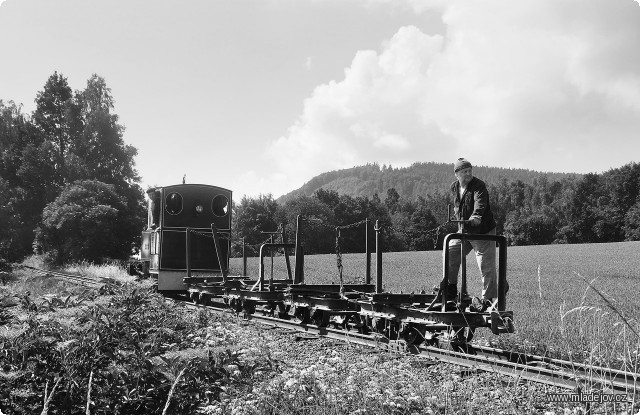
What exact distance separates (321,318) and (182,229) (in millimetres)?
7520

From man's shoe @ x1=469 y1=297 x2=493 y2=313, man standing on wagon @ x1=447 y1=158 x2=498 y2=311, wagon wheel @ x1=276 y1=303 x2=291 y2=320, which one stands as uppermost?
man standing on wagon @ x1=447 y1=158 x2=498 y2=311

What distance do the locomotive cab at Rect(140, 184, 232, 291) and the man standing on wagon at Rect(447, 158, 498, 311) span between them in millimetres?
8752

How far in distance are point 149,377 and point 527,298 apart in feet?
49.5

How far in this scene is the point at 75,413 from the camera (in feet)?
14.2

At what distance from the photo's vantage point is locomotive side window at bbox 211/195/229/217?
17062 mm

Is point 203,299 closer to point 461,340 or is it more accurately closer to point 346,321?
point 346,321

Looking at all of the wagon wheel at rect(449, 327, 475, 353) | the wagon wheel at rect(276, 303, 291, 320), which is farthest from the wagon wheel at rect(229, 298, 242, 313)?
the wagon wheel at rect(449, 327, 475, 353)

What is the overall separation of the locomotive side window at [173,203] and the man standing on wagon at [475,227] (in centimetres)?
1017

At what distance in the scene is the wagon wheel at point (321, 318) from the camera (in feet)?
31.8

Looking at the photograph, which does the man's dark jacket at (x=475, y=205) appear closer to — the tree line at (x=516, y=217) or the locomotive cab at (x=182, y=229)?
the locomotive cab at (x=182, y=229)

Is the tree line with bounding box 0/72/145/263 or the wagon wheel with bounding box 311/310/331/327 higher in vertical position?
the tree line with bounding box 0/72/145/263

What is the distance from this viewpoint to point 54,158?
4878cm

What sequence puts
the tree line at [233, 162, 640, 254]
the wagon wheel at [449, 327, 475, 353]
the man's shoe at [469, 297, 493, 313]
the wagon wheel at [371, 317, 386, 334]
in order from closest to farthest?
the wagon wheel at [449, 327, 475, 353]
the man's shoe at [469, 297, 493, 313]
the wagon wheel at [371, 317, 386, 334]
the tree line at [233, 162, 640, 254]

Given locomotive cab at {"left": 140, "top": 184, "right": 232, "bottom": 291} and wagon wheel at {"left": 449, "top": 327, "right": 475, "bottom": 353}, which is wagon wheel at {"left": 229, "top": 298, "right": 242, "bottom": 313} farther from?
wagon wheel at {"left": 449, "top": 327, "right": 475, "bottom": 353}
